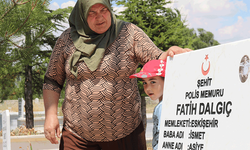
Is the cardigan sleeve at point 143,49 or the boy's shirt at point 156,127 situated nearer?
the boy's shirt at point 156,127

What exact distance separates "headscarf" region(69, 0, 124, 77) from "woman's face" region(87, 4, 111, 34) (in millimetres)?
33

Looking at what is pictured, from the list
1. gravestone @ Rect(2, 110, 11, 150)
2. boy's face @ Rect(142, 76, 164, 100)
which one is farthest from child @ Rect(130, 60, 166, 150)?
gravestone @ Rect(2, 110, 11, 150)

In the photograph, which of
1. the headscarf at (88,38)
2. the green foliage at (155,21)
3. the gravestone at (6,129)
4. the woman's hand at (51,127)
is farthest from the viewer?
the green foliage at (155,21)

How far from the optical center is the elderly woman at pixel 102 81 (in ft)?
7.59

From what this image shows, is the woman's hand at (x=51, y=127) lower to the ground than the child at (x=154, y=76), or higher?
lower

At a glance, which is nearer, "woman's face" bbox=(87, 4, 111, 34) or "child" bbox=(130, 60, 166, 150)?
"child" bbox=(130, 60, 166, 150)

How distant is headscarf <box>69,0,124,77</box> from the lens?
230cm

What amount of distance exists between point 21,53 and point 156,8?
3716 millimetres

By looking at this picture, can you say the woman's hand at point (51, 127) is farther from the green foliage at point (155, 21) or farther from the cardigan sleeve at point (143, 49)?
the green foliage at point (155, 21)

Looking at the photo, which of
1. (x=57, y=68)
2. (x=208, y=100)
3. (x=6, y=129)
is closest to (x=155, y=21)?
(x=6, y=129)

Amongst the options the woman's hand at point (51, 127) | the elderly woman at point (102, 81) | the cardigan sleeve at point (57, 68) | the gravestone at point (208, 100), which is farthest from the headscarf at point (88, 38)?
the gravestone at point (208, 100)

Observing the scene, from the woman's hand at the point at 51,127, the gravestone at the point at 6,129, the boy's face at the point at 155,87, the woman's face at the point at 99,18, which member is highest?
the woman's face at the point at 99,18

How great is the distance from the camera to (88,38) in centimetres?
238

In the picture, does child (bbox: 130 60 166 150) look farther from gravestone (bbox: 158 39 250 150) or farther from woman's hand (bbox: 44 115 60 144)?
woman's hand (bbox: 44 115 60 144)
